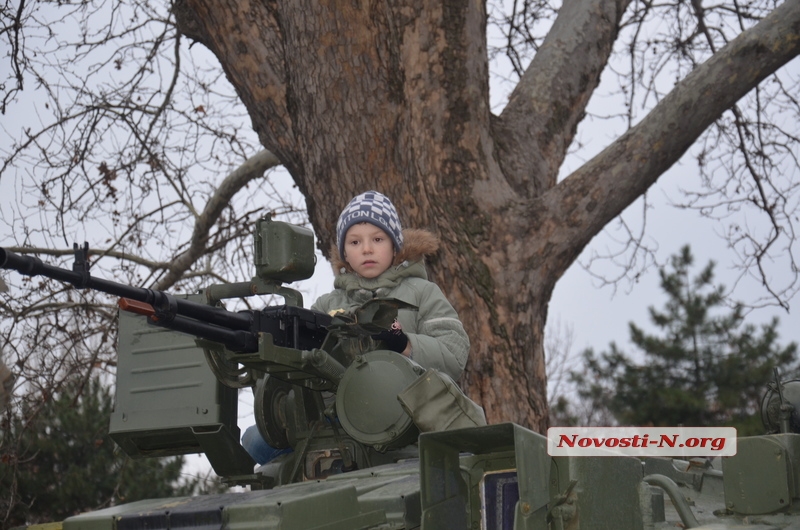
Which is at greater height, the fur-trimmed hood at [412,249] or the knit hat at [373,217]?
the knit hat at [373,217]

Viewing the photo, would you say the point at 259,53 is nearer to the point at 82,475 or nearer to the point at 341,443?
the point at 341,443

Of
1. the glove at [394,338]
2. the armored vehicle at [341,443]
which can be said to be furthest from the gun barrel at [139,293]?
the glove at [394,338]

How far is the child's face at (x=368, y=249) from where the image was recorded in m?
5.26

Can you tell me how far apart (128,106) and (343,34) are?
324 centimetres

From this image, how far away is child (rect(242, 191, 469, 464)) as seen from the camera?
4.90m

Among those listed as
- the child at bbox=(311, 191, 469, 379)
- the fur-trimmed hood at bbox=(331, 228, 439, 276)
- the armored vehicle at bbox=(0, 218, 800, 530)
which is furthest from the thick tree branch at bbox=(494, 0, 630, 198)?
the armored vehicle at bbox=(0, 218, 800, 530)

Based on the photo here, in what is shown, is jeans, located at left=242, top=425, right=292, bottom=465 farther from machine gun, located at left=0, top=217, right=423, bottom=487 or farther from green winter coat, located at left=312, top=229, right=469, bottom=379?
green winter coat, located at left=312, top=229, right=469, bottom=379

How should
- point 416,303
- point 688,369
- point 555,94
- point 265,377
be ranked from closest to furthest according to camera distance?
point 265,377, point 416,303, point 555,94, point 688,369

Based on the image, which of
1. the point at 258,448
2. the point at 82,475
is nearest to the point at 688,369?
the point at 82,475

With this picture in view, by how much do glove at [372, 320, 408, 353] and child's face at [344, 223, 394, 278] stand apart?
694 mm

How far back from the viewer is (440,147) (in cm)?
717

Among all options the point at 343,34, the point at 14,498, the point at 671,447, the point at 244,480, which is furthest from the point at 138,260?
the point at 671,447

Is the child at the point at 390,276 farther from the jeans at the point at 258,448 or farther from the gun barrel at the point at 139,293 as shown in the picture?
the gun barrel at the point at 139,293

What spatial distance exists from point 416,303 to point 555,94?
3.64 m
